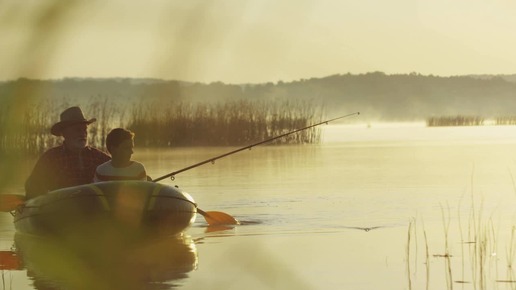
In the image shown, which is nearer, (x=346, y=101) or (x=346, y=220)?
(x=346, y=220)

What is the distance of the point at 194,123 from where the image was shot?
87.5 feet

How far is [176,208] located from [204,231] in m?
1.38

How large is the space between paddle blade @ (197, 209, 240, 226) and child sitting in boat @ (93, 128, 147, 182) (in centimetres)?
187

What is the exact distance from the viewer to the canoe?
10.2m

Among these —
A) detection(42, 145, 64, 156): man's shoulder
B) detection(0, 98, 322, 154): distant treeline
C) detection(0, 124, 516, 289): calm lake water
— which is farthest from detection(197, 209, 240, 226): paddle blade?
detection(0, 98, 322, 154): distant treeline

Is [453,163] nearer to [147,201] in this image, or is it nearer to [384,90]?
[147,201]

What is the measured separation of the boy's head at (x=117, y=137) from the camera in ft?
33.3

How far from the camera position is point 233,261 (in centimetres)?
951

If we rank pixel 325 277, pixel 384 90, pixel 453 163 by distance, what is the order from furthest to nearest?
pixel 384 90 → pixel 453 163 → pixel 325 277

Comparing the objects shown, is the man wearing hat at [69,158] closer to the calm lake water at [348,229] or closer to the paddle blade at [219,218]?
the calm lake water at [348,229]

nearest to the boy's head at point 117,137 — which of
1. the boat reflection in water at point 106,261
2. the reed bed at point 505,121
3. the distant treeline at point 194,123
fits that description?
the boat reflection in water at point 106,261

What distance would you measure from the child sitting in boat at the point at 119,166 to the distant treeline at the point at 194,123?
33.4ft

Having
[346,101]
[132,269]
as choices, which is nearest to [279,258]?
[132,269]

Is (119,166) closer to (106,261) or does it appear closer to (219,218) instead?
(106,261)
